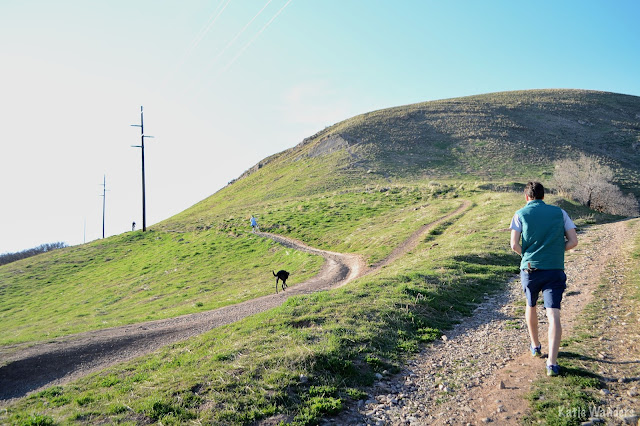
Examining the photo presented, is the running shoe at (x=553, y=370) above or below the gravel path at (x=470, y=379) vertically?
above

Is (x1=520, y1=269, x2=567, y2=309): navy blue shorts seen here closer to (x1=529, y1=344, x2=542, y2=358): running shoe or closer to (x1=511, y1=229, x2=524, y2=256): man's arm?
(x1=511, y1=229, x2=524, y2=256): man's arm

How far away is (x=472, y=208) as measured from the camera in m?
32.4

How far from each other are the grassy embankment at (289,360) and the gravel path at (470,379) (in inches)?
13.5

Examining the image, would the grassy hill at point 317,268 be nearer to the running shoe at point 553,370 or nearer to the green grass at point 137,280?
the green grass at point 137,280

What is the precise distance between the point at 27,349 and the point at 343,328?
10.3 meters

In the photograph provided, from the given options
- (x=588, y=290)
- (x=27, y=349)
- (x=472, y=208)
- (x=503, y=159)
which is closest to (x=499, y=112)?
(x=503, y=159)

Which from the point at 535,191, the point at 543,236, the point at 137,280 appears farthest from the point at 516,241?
the point at 137,280

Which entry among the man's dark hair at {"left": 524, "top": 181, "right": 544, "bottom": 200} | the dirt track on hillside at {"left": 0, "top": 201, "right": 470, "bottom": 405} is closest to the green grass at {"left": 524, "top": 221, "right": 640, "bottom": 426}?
the man's dark hair at {"left": 524, "top": 181, "right": 544, "bottom": 200}

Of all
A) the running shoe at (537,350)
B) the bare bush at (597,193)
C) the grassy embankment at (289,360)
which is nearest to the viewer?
the grassy embankment at (289,360)

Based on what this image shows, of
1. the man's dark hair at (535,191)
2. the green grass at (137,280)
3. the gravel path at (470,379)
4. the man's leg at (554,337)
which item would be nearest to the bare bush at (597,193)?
the green grass at (137,280)

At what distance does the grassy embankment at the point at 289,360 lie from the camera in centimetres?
570

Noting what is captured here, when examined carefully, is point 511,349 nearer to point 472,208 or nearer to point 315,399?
point 315,399

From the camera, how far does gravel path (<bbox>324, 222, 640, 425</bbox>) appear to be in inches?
207

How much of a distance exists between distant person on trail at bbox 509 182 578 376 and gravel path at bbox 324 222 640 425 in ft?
2.29
